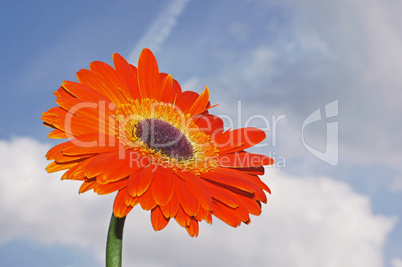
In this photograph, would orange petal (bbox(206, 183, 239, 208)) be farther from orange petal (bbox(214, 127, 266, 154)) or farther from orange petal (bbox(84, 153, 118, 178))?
orange petal (bbox(84, 153, 118, 178))

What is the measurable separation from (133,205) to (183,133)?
1.57 m

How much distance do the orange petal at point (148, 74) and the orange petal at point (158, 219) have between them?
3.96 feet

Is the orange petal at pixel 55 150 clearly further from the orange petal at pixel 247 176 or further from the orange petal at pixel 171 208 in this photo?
the orange petal at pixel 247 176

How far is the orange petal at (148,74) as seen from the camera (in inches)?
142

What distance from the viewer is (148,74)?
3.67 metres

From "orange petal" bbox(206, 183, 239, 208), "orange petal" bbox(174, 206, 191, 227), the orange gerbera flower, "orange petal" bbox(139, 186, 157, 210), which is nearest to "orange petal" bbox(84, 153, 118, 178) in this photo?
the orange gerbera flower

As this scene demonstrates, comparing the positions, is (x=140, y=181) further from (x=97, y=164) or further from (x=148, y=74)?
(x=148, y=74)

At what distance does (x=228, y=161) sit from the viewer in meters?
3.49

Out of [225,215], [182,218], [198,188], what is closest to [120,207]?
[182,218]

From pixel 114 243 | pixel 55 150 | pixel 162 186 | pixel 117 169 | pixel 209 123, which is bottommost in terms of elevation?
pixel 114 243

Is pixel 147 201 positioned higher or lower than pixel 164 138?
lower

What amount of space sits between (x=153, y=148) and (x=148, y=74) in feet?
2.03

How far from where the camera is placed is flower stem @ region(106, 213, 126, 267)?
233cm

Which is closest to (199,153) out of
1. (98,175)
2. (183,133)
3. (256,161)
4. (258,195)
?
(183,133)
